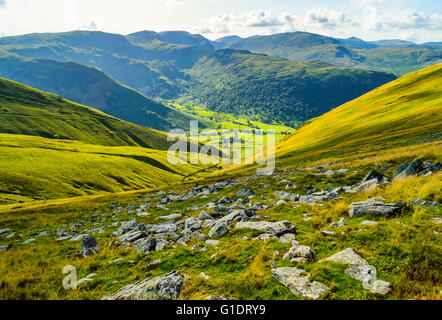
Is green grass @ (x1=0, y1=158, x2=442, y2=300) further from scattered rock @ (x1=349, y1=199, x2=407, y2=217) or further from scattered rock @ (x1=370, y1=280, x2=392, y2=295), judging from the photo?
scattered rock @ (x1=349, y1=199, x2=407, y2=217)

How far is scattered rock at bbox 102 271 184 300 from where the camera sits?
7.48 meters

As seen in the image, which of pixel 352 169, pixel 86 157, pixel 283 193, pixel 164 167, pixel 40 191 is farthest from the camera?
pixel 164 167

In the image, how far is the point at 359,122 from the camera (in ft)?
273

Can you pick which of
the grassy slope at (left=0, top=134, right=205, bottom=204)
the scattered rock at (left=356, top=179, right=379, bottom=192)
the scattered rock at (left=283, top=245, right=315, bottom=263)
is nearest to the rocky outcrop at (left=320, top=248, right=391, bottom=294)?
the scattered rock at (left=283, top=245, right=315, bottom=263)

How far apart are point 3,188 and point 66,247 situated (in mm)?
77477

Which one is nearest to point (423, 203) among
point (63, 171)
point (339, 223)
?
point (339, 223)

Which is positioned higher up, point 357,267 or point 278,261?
point 357,267

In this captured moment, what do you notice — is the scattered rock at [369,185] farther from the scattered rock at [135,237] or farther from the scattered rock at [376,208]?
the scattered rock at [135,237]

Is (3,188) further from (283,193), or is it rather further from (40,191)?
(283,193)

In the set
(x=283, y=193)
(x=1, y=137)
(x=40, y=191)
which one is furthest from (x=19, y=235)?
(x=1, y=137)

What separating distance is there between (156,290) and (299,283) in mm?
4849

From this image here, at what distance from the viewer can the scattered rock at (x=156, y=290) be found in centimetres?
748

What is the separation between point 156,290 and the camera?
771 cm

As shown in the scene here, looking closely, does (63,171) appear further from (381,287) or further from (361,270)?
(381,287)
